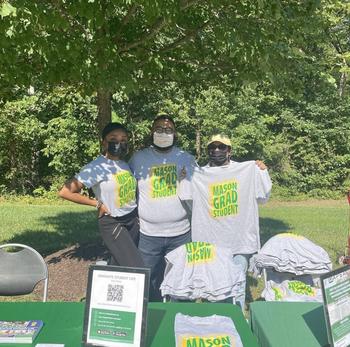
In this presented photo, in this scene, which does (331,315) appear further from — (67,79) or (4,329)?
(67,79)

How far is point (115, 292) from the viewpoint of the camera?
2.37m

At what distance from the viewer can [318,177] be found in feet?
54.5

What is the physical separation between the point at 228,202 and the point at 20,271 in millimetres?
1714

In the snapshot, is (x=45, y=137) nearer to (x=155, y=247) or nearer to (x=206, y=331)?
(x=155, y=247)

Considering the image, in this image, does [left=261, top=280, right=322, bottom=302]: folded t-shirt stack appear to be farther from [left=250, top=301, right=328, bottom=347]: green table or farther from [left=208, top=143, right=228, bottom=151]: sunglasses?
[left=208, top=143, right=228, bottom=151]: sunglasses

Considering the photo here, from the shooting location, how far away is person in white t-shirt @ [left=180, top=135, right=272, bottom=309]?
14.2ft

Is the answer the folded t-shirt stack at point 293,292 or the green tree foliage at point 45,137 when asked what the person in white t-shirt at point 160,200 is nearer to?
the folded t-shirt stack at point 293,292

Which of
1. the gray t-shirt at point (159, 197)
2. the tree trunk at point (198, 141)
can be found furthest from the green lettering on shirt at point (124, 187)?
the tree trunk at point (198, 141)

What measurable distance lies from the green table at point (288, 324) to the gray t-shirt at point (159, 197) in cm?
153

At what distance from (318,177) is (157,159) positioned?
1298 cm

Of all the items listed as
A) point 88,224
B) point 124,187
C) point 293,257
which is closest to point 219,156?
point 124,187

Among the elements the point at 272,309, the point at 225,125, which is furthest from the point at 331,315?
the point at 225,125

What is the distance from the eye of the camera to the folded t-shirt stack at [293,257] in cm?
391

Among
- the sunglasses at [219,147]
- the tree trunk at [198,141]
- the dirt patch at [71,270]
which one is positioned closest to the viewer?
the sunglasses at [219,147]
